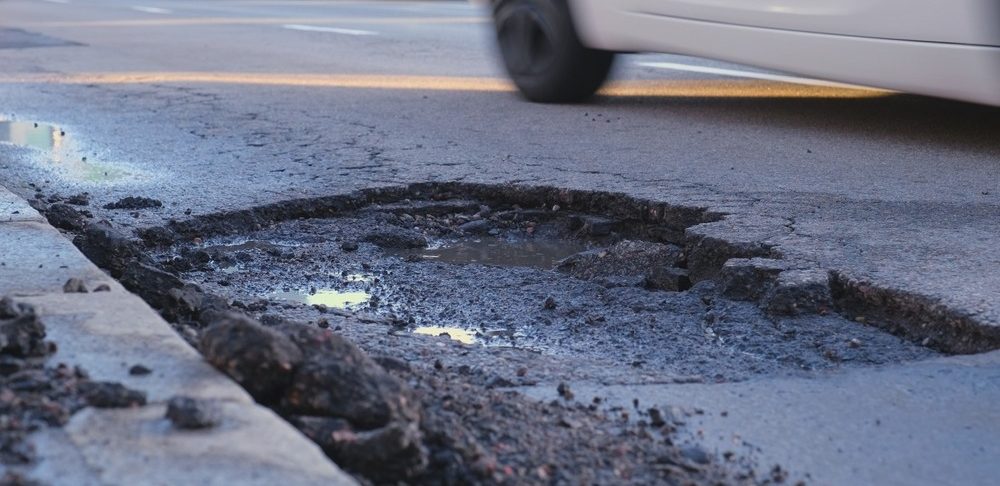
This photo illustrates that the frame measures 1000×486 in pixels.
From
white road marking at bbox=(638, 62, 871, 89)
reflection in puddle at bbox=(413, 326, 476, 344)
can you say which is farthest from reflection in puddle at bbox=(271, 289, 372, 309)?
white road marking at bbox=(638, 62, 871, 89)

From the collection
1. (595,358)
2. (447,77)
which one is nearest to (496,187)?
(595,358)

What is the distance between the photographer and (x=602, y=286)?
3646 millimetres

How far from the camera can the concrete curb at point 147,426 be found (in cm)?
184

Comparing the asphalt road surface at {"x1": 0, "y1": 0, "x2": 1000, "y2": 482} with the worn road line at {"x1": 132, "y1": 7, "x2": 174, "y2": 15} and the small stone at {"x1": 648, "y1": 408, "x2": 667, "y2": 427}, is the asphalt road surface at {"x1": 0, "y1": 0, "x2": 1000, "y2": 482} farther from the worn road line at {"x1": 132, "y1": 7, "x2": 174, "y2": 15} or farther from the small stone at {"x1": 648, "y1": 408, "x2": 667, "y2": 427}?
the worn road line at {"x1": 132, "y1": 7, "x2": 174, "y2": 15}

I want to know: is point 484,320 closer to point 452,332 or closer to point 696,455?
point 452,332

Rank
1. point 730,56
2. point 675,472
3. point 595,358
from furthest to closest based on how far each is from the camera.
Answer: point 730,56 → point 595,358 → point 675,472

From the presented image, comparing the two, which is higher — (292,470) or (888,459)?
(292,470)

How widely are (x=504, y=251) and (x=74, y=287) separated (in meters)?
1.65

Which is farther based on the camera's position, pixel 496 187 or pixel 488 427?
pixel 496 187

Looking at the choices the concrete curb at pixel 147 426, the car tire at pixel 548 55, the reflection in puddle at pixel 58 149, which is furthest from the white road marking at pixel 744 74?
the concrete curb at pixel 147 426

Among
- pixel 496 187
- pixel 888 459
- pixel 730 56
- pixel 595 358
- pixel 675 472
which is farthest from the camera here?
pixel 730 56

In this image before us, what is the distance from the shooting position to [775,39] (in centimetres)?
574

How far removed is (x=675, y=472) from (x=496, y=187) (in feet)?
8.47

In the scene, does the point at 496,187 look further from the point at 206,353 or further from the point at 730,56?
the point at 206,353
